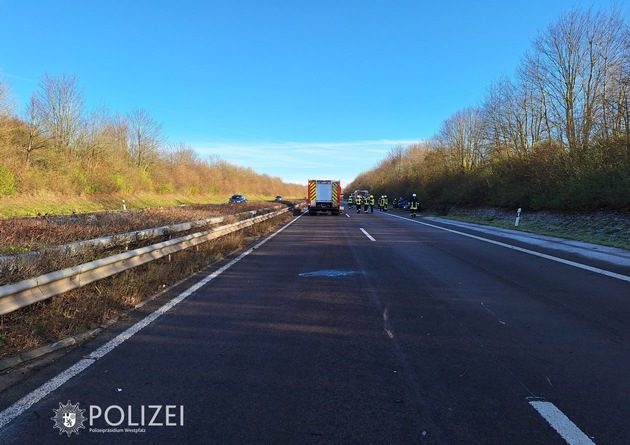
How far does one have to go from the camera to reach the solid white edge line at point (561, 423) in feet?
8.68

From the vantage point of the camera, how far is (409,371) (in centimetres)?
369

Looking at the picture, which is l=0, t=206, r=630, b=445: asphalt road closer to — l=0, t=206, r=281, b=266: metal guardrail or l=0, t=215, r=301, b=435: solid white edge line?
l=0, t=215, r=301, b=435: solid white edge line

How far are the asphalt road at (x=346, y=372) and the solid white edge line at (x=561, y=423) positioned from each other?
1 centimetres

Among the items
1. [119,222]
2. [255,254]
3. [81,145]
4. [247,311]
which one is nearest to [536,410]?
[247,311]

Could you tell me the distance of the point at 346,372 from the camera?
12.0 feet

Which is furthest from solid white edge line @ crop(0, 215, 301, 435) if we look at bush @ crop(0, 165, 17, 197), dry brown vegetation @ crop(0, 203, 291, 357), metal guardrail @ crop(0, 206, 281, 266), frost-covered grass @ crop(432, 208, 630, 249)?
bush @ crop(0, 165, 17, 197)

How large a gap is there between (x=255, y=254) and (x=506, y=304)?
6.81 m

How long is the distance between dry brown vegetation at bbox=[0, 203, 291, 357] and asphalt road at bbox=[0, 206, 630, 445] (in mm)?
414

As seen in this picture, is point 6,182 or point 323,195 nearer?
point 6,182

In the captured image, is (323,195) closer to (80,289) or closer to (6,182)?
(6,182)

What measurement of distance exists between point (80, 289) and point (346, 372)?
410 cm

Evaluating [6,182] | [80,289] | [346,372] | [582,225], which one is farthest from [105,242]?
[6,182]

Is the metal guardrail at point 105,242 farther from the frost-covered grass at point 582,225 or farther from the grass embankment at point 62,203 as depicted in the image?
the frost-covered grass at point 582,225

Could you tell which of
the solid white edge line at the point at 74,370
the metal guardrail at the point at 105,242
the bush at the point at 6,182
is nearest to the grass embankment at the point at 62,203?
the bush at the point at 6,182
